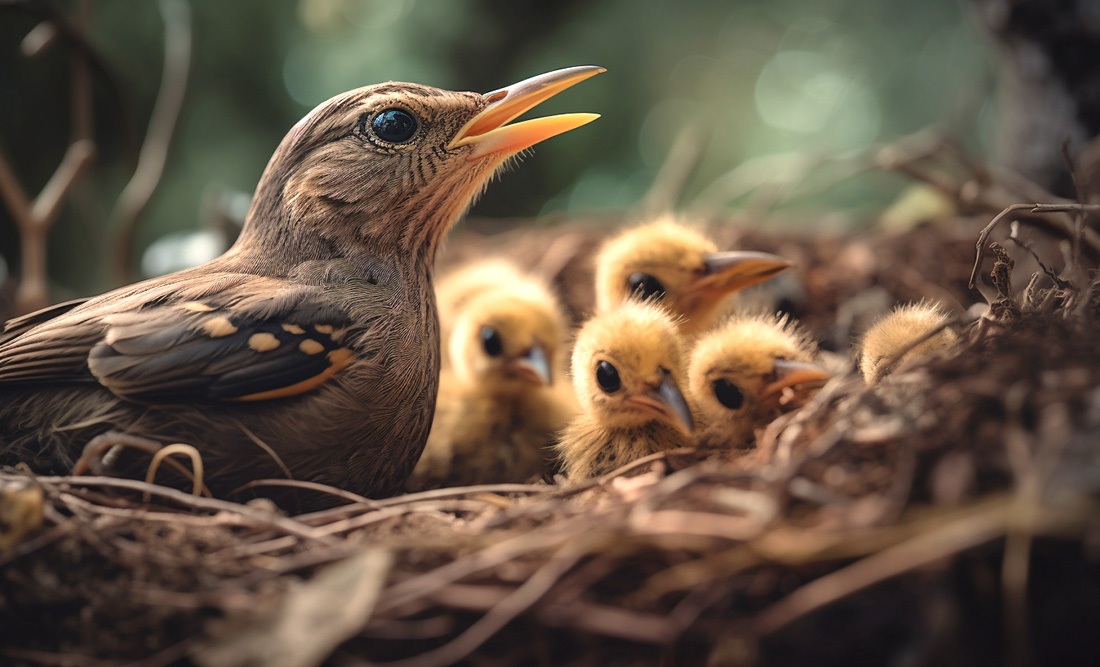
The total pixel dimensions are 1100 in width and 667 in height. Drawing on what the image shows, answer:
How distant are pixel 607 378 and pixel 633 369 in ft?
0.22

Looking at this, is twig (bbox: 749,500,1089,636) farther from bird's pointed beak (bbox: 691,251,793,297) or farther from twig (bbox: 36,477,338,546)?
bird's pointed beak (bbox: 691,251,793,297)

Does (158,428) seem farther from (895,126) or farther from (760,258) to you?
(895,126)

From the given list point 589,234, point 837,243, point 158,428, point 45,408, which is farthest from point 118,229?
point 837,243

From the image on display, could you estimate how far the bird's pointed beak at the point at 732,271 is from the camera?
5.61 ft

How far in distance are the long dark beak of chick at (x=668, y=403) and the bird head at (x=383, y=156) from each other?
53 centimetres

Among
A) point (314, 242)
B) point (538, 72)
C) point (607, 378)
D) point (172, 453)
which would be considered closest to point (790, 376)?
point (607, 378)

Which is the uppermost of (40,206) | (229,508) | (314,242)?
(40,206)

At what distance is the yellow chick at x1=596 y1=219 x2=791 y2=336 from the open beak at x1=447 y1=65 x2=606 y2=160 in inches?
17.4

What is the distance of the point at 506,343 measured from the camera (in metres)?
1.71

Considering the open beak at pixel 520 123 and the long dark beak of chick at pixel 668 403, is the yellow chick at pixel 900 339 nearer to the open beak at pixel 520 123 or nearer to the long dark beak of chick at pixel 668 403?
the long dark beak of chick at pixel 668 403

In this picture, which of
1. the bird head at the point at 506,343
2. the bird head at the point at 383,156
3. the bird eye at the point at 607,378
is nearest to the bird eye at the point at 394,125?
the bird head at the point at 383,156

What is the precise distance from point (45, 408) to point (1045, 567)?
1441 millimetres

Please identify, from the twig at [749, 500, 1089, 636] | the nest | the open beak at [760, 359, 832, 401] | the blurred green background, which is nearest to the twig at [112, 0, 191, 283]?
the blurred green background

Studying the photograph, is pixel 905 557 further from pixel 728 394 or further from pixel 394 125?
pixel 394 125
